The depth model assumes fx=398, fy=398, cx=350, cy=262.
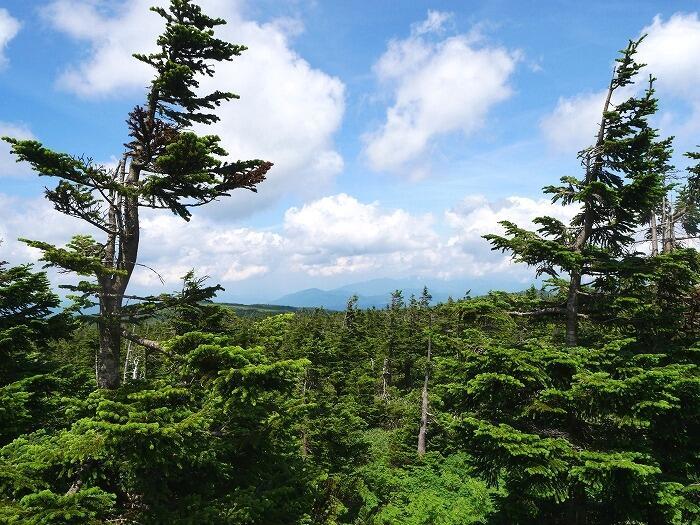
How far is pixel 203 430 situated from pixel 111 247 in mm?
4756

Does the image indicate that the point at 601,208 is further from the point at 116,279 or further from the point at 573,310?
the point at 116,279

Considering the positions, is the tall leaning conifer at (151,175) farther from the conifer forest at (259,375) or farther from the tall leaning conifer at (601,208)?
the tall leaning conifer at (601,208)

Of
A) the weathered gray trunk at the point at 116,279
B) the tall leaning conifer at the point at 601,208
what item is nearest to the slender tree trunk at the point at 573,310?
the tall leaning conifer at the point at 601,208

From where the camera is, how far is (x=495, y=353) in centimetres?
1139

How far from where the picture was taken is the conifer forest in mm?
7352

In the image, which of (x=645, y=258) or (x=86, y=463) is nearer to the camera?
(x=86, y=463)

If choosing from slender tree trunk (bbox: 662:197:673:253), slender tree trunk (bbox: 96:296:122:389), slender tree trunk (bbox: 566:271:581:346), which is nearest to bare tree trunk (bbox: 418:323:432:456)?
slender tree trunk (bbox: 662:197:673:253)

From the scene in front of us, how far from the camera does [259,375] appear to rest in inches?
281

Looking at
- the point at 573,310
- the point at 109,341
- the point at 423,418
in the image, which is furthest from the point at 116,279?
the point at 423,418

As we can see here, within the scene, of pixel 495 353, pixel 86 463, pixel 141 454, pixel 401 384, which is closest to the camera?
pixel 141 454

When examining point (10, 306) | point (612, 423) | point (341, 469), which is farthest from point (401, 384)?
point (10, 306)

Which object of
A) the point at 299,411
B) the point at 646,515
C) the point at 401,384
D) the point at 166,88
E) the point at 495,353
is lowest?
the point at 401,384

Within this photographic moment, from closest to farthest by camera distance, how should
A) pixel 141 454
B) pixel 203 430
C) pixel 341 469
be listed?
pixel 141 454 → pixel 203 430 → pixel 341 469

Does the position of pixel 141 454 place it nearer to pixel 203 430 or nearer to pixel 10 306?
pixel 203 430
